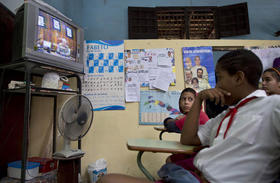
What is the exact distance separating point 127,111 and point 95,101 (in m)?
0.49

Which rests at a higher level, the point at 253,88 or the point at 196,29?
the point at 196,29

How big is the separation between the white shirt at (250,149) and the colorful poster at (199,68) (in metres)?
1.75

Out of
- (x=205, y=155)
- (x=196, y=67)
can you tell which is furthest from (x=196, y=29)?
(x=205, y=155)

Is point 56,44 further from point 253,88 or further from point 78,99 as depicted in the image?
point 253,88

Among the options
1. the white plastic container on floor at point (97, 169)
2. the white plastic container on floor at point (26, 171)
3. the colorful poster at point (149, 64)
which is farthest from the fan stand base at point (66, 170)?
the colorful poster at point (149, 64)

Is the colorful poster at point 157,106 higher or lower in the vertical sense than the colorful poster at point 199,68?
lower

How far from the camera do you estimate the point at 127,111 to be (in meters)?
2.40

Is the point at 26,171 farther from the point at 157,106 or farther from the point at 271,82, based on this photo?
the point at 271,82

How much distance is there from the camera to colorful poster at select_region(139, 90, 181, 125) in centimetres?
236

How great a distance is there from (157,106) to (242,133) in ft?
5.73

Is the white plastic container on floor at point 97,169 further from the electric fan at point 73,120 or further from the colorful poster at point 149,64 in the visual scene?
the colorful poster at point 149,64

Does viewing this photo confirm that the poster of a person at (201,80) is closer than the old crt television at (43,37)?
No

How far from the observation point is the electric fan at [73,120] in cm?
148

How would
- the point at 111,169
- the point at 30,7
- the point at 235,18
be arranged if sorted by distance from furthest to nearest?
the point at 235,18
the point at 111,169
the point at 30,7
